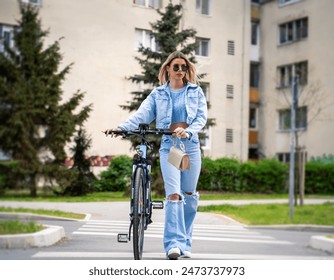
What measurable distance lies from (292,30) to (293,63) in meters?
0.31

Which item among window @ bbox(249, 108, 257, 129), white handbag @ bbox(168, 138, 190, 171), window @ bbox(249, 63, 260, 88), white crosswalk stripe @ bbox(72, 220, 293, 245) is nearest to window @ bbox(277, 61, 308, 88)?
window @ bbox(249, 63, 260, 88)

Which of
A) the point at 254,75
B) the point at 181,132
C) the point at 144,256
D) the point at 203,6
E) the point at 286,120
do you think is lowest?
the point at 144,256

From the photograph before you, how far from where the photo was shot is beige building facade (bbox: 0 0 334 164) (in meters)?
4.62

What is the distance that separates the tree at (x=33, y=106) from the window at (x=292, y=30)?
1.42 meters

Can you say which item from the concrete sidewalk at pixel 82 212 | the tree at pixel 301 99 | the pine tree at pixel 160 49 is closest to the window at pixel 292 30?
the tree at pixel 301 99

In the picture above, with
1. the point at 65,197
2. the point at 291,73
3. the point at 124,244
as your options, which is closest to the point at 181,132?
the point at 124,244

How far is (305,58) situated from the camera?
5.50 m

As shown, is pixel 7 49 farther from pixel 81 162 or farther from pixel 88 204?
pixel 88 204

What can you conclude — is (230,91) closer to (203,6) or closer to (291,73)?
(203,6)

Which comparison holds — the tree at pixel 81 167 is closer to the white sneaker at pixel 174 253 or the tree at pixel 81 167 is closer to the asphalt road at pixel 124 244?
the asphalt road at pixel 124 244

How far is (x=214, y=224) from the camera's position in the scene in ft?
17.1

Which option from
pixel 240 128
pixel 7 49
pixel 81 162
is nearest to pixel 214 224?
pixel 240 128

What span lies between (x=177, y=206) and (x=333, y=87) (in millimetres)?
2327
